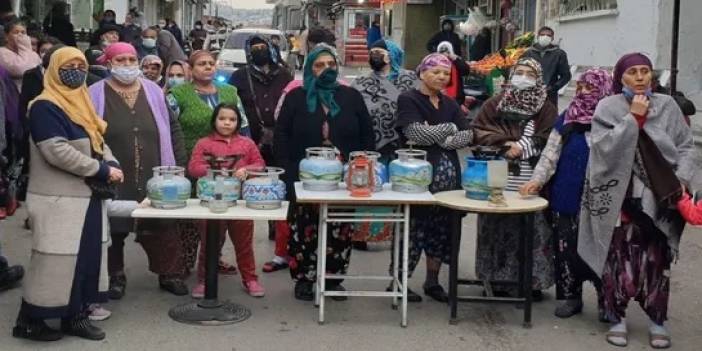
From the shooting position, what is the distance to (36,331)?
481cm

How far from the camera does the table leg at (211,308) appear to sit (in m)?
5.22

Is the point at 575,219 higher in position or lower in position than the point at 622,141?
lower

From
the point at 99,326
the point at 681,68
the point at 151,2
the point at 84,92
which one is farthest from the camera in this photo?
the point at 151,2

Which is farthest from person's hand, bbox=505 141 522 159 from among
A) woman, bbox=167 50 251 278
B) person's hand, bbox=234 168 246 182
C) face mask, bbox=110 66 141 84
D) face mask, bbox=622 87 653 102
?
face mask, bbox=110 66 141 84

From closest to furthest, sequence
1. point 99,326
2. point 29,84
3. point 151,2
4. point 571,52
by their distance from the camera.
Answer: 1. point 99,326
2. point 29,84
3. point 571,52
4. point 151,2

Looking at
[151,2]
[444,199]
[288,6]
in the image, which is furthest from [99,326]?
[288,6]

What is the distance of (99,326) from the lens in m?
5.12

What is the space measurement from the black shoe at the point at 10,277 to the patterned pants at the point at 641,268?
3878 mm

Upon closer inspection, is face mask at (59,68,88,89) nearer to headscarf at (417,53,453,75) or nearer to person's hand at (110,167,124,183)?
person's hand at (110,167,124,183)

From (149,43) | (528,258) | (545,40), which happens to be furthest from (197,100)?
(545,40)

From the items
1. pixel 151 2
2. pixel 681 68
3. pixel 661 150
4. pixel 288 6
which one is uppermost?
pixel 288 6

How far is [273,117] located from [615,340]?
2995 mm

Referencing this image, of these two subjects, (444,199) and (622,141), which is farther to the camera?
(444,199)

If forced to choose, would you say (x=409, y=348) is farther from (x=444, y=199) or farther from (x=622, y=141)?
(x=622, y=141)
